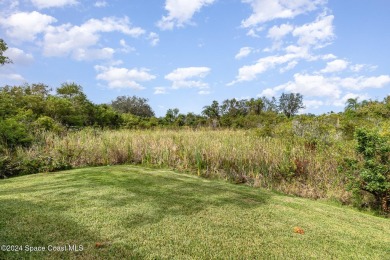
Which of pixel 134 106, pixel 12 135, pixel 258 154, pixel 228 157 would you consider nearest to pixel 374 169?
pixel 258 154

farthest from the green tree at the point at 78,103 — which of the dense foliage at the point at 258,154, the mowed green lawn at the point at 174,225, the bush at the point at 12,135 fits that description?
the mowed green lawn at the point at 174,225

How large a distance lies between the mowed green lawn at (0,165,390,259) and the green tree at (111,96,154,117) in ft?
111

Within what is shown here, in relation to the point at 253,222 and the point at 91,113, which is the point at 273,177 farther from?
the point at 91,113

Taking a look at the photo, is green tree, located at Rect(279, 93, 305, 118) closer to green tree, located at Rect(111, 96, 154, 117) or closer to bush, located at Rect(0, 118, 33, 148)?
green tree, located at Rect(111, 96, 154, 117)

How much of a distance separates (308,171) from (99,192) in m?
4.51

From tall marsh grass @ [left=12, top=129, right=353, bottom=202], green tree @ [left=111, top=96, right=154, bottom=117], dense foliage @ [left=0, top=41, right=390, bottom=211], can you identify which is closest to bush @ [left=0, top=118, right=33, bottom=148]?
dense foliage @ [left=0, top=41, right=390, bottom=211]

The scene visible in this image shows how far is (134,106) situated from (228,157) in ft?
106

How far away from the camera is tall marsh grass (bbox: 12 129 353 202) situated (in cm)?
613

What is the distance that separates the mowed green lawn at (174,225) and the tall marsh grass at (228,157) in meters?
1.67

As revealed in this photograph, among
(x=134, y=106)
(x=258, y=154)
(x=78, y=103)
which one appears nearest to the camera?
(x=258, y=154)

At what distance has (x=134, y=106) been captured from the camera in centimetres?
3812

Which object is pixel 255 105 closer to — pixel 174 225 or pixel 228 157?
pixel 228 157

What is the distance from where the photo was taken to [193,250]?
8.52 ft

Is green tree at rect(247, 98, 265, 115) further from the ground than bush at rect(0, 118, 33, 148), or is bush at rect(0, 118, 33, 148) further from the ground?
green tree at rect(247, 98, 265, 115)
